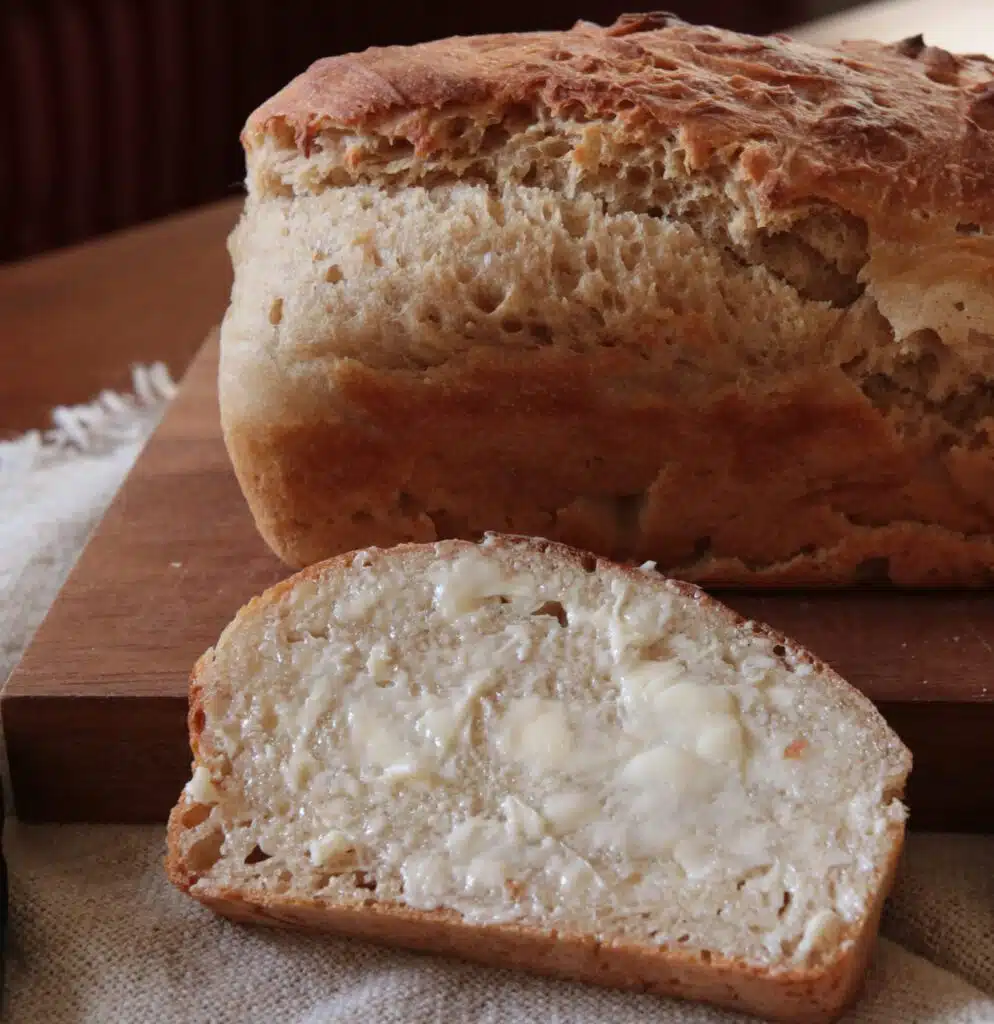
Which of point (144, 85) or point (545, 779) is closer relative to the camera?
point (545, 779)

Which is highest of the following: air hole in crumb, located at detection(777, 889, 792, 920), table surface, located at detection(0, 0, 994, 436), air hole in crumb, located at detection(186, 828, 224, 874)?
air hole in crumb, located at detection(777, 889, 792, 920)

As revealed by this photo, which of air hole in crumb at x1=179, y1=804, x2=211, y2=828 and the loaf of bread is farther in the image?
the loaf of bread

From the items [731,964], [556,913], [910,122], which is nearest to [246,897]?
[556,913]

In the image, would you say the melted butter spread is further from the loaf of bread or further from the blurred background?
the blurred background

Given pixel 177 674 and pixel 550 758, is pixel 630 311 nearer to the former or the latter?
pixel 550 758

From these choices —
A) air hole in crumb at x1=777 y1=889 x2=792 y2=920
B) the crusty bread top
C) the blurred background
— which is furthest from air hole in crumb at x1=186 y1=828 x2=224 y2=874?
the blurred background

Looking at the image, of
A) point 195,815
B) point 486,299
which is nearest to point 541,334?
point 486,299

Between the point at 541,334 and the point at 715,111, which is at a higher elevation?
the point at 715,111
